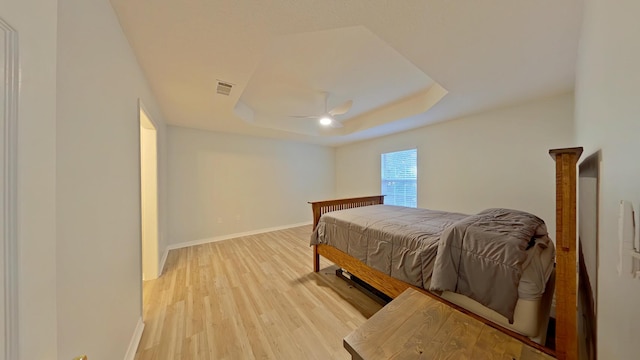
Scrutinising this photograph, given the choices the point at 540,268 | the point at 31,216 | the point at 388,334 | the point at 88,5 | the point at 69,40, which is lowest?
the point at 388,334

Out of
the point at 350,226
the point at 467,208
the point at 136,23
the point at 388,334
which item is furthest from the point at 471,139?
the point at 136,23

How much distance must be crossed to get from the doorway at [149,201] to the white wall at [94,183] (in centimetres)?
128

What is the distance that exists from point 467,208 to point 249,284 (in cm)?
341

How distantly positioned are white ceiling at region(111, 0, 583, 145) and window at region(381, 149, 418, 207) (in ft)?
3.67

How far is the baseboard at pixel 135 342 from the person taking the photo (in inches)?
57.1

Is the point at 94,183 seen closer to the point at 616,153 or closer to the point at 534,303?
the point at 616,153

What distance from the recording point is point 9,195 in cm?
36

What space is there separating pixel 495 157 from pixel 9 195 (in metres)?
4.04

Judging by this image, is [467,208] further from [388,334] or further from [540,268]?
[388,334]

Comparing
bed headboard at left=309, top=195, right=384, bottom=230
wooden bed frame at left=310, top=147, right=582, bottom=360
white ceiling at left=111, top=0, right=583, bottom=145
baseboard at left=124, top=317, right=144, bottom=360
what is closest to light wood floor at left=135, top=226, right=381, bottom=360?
baseboard at left=124, top=317, right=144, bottom=360

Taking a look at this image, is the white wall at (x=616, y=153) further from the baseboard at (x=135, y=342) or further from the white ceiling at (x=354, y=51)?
the baseboard at (x=135, y=342)

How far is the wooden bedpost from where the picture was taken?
97cm

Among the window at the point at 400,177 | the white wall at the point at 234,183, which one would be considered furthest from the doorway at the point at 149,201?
the window at the point at 400,177

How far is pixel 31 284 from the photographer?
40 centimetres
